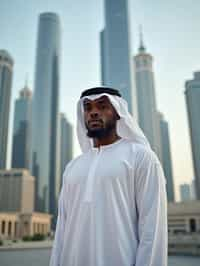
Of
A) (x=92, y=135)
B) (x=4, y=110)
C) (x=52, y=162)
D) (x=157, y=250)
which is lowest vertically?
(x=157, y=250)

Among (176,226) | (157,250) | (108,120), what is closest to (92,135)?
(108,120)

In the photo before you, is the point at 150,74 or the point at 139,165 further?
the point at 150,74

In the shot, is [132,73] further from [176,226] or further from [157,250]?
[157,250]

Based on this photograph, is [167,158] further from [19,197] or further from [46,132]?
[19,197]

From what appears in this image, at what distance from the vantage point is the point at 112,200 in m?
1.84

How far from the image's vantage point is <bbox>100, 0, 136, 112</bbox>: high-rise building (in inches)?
4464

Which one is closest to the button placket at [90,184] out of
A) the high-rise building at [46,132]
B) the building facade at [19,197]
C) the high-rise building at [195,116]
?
the building facade at [19,197]

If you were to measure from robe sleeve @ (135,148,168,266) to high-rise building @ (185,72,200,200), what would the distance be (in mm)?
89567

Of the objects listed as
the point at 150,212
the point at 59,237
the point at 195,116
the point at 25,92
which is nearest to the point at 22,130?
the point at 25,92

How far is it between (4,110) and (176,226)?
8202cm

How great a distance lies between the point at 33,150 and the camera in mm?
119375

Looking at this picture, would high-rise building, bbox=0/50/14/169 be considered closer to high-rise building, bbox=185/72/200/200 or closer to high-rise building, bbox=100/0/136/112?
high-rise building, bbox=100/0/136/112

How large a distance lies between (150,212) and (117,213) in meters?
0.20

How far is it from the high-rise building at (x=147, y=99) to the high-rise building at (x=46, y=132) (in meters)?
37.7
